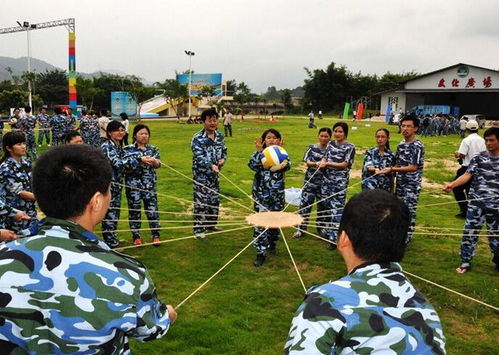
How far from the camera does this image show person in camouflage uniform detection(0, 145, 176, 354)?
1442 mm

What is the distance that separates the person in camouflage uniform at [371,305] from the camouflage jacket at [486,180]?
3917 millimetres

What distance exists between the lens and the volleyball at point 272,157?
17.5 feet

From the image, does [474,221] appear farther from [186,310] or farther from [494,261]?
[186,310]

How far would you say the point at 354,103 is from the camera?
53.3 metres

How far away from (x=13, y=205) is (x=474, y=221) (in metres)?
5.30

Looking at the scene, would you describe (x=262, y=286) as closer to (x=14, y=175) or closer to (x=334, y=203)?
(x=334, y=203)

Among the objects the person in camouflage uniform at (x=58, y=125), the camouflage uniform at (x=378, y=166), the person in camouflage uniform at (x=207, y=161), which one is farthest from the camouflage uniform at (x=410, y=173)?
the person in camouflage uniform at (x=58, y=125)

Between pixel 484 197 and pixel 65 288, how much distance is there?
4.89 meters

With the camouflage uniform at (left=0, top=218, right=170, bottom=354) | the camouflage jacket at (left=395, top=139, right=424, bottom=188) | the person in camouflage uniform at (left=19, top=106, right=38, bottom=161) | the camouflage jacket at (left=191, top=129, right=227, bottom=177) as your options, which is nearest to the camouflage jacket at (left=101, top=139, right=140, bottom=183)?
the camouflage jacket at (left=191, top=129, right=227, bottom=177)

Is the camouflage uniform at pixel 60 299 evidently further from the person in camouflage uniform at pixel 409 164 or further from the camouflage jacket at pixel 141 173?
the person in camouflage uniform at pixel 409 164

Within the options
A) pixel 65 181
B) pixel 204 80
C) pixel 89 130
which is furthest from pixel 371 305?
pixel 204 80

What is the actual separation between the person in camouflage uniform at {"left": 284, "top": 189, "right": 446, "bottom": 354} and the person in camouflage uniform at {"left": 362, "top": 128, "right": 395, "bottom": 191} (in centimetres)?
446

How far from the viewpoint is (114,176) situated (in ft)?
18.5

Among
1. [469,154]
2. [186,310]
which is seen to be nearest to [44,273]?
[186,310]
